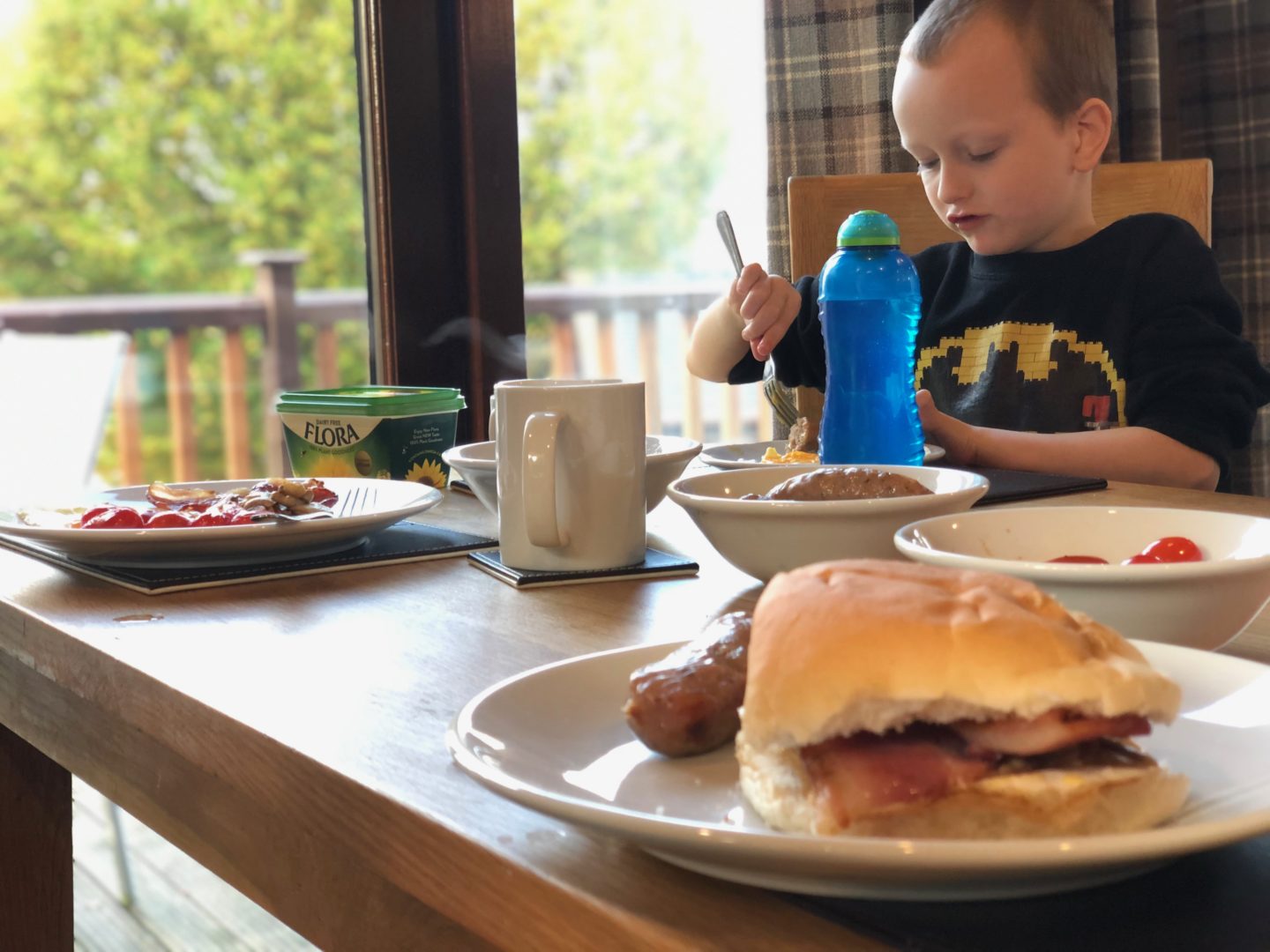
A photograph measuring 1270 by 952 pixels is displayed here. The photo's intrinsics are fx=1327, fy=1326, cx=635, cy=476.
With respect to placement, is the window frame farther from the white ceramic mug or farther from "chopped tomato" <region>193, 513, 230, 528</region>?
the white ceramic mug

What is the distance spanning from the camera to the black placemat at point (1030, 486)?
107 cm

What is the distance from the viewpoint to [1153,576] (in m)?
0.54

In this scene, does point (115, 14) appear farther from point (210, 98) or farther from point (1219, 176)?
point (1219, 176)

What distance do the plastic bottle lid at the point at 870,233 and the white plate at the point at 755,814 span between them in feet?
2.16

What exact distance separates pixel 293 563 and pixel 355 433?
322 mm

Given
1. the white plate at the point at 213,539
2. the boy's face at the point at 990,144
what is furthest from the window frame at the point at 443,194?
the white plate at the point at 213,539

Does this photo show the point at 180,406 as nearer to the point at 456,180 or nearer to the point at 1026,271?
the point at 456,180

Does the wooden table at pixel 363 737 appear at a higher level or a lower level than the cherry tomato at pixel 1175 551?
lower

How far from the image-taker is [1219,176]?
8.62 feet

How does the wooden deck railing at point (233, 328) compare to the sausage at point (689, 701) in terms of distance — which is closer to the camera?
the sausage at point (689, 701)

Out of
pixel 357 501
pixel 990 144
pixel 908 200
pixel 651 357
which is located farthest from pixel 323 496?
pixel 651 357

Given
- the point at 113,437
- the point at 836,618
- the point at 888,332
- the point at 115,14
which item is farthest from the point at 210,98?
the point at 836,618

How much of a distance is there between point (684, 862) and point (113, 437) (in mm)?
3330

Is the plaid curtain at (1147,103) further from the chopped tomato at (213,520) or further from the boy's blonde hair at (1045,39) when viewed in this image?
the chopped tomato at (213,520)
